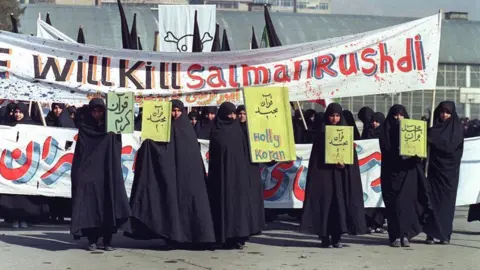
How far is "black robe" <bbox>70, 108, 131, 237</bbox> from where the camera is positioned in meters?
10.2

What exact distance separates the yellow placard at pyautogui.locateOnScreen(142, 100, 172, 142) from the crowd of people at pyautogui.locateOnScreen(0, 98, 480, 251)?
10 cm

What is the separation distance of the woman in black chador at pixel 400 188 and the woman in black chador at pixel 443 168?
212 millimetres

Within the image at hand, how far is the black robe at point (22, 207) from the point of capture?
1221cm

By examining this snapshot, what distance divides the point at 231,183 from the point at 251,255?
78cm

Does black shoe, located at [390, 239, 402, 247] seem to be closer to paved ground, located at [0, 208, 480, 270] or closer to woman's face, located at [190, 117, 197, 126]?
paved ground, located at [0, 208, 480, 270]

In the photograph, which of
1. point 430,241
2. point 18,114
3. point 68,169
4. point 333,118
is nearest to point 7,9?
point 18,114

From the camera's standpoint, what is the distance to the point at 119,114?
403 inches

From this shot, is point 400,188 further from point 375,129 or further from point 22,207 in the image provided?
point 22,207

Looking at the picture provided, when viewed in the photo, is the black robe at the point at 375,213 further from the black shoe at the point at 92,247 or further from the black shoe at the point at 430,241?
the black shoe at the point at 92,247

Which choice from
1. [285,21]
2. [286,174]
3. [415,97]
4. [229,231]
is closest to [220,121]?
[229,231]

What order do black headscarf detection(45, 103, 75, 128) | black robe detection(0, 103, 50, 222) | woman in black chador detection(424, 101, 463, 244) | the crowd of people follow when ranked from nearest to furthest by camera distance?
the crowd of people < woman in black chador detection(424, 101, 463, 244) < black robe detection(0, 103, 50, 222) < black headscarf detection(45, 103, 75, 128)

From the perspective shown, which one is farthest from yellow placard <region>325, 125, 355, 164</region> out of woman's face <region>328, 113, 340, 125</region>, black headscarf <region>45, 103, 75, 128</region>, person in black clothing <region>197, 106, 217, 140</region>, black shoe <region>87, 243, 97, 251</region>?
black headscarf <region>45, 103, 75, 128</region>

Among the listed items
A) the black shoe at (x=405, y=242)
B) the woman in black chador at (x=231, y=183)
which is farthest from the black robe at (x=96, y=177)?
the black shoe at (x=405, y=242)

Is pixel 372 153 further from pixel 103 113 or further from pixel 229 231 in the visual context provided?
pixel 103 113
